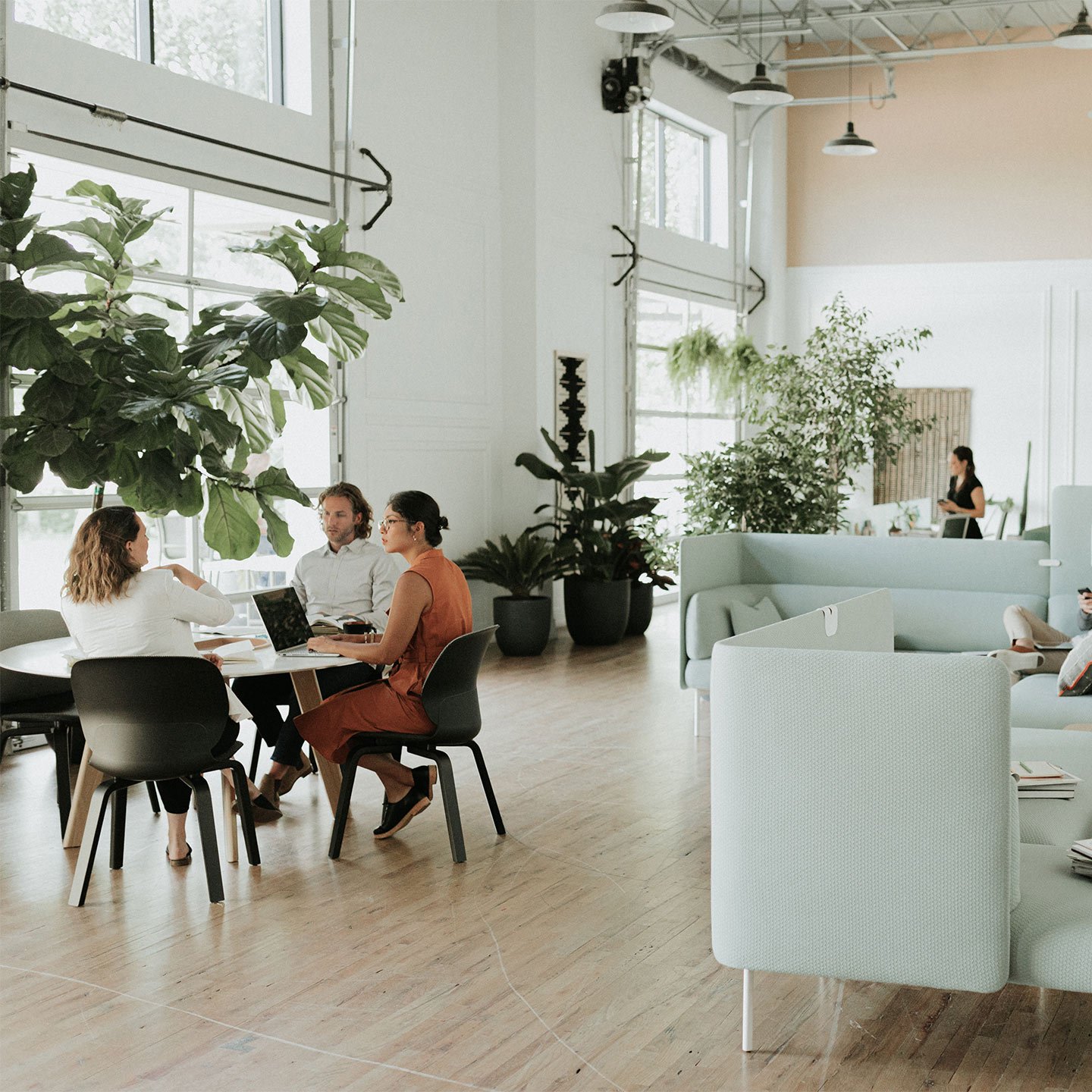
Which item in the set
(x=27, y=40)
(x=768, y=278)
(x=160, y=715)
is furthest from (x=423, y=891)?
(x=768, y=278)

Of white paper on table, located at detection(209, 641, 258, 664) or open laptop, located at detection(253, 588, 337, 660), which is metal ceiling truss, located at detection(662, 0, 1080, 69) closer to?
open laptop, located at detection(253, 588, 337, 660)

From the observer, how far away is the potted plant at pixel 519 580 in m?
9.30

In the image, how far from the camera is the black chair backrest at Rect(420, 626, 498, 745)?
4.46 meters

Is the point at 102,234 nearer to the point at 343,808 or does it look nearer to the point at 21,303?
the point at 21,303

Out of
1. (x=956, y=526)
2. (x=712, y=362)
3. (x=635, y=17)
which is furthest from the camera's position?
(x=712, y=362)

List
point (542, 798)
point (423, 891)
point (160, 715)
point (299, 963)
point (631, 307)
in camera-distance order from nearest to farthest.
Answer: point (299, 963) < point (160, 715) < point (423, 891) < point (542, 798) < point (631, 307)

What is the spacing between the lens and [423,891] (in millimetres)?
4270

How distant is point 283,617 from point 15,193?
7.53 ft

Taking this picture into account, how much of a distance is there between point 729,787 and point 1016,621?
11.5ft

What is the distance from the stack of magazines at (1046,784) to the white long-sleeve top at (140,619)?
7.86ft

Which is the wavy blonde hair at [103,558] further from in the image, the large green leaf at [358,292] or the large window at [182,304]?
the large window at [182,304]

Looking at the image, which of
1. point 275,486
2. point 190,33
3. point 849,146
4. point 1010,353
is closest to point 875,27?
point 849,146

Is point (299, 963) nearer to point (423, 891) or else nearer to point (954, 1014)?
point (423, 891)

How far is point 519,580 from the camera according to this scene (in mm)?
9469
